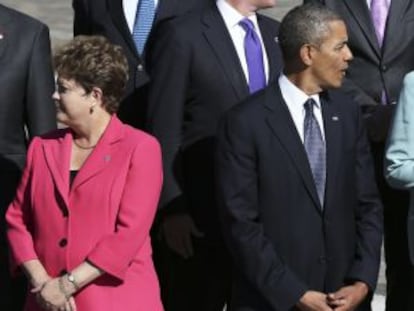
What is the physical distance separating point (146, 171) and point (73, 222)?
1.05 ft

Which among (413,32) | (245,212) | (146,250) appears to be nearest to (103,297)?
(146,250)

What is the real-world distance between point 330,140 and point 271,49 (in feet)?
2.52

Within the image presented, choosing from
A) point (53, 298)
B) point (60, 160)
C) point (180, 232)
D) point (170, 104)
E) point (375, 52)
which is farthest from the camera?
point (375, 52)

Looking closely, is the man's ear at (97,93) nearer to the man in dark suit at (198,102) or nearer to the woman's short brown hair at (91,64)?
the woman's short brown hair at (91,64)

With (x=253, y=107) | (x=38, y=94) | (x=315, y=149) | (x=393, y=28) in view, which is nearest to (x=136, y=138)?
(x=253, y=107)

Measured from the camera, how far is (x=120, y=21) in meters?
6.34

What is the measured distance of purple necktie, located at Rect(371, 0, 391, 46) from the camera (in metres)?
6.35

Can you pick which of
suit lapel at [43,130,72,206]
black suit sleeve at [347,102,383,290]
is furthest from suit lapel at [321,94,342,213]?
suit lapel at [43,130,72,206]

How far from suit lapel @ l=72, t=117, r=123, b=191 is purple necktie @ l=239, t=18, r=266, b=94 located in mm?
828

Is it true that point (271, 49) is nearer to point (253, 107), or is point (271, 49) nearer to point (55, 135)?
point (253, 107)

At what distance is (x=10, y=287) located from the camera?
6.21 meters

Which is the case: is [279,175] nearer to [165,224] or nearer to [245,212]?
[245,212]

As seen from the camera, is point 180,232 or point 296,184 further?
point 180,232

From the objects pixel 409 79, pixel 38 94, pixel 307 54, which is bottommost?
pixel 38 94
